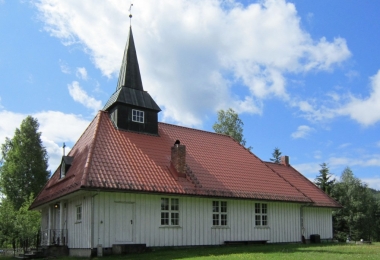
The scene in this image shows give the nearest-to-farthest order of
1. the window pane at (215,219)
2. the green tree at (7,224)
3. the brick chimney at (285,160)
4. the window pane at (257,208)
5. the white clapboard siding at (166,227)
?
the white clapboard siding at (166,227), the window pane at (215,219), the window pane at (257,208), the green tree at (7,224), the brick chimney at (285,160)

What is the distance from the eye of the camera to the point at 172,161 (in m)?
23.8

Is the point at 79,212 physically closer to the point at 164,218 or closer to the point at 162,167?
the point at 164,218

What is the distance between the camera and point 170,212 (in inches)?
874

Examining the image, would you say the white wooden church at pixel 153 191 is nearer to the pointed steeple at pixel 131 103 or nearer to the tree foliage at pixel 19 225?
the pointed steeple at pixel 131 103

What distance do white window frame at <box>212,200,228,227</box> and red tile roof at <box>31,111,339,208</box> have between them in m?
0.87

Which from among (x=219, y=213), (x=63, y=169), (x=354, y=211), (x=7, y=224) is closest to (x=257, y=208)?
(x=219, y=213)

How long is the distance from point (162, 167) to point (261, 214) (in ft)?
24.3

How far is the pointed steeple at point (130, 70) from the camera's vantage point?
1073 inches

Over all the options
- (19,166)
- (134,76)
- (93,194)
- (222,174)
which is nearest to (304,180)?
(222,174)

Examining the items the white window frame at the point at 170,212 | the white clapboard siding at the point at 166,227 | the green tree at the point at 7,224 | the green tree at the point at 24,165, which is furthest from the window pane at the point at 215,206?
the green tree at the point at 24,165

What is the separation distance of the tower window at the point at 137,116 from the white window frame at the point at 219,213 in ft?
22.3

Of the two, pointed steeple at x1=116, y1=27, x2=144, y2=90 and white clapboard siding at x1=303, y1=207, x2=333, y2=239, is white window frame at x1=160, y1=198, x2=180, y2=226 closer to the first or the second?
pointed steeple at x1=116, y1=27, x2=144, y2=90

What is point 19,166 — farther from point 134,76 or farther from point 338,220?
point 338,220

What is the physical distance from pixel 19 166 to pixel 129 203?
29.9 m
